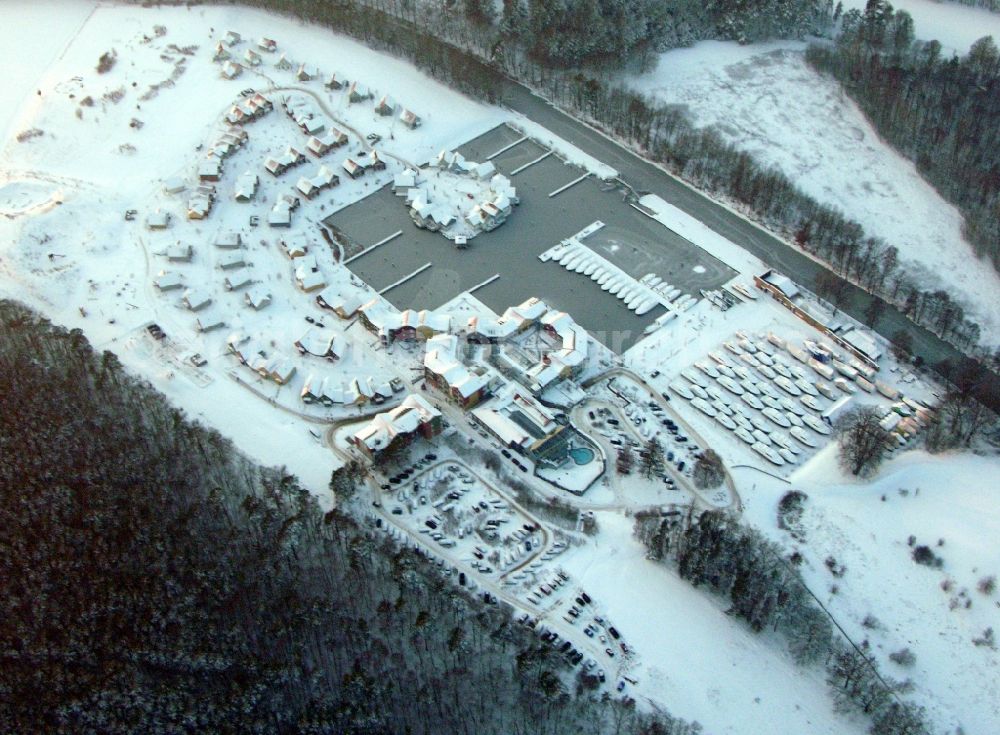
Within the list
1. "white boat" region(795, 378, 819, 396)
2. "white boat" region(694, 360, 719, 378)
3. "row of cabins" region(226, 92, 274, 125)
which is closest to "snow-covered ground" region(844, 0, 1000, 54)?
"white boat" region(795, 378, 819, 396)

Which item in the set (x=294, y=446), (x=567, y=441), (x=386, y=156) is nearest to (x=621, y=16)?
(x=386, y=156)

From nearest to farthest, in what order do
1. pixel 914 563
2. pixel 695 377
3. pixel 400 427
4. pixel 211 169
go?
pixel 914 563 → pixel 400 427 → pixel 695 377 → pixel 211 169

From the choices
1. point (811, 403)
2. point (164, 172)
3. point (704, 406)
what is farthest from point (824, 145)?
point (164, 172)

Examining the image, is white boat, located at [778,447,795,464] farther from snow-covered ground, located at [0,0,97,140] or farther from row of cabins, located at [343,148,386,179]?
snow-covered ground, located at [0,0,97,140]

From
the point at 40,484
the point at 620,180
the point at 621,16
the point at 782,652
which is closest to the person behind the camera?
the point at 782,652

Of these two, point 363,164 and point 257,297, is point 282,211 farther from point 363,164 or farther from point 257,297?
point 257,297

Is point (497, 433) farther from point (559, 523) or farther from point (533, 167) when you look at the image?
point (533, 167)
